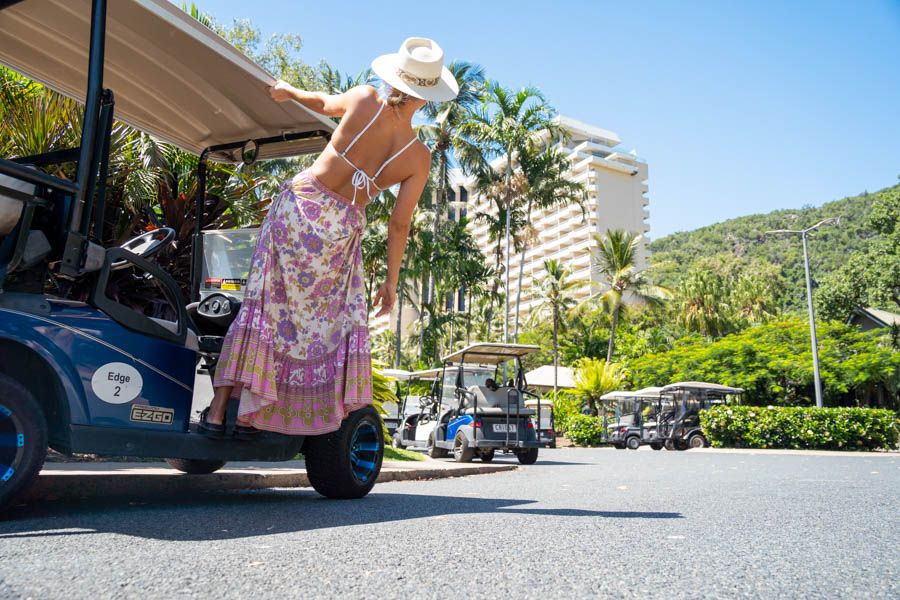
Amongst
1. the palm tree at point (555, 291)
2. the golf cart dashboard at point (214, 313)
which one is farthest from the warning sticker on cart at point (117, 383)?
the palm tree at point (555, 291)

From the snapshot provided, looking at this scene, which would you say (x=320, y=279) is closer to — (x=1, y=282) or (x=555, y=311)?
(x=1, y=282)

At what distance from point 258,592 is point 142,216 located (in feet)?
27.2

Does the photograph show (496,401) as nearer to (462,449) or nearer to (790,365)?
(462,449)

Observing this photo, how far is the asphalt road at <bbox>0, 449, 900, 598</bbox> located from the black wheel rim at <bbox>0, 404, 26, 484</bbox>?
0.86ft

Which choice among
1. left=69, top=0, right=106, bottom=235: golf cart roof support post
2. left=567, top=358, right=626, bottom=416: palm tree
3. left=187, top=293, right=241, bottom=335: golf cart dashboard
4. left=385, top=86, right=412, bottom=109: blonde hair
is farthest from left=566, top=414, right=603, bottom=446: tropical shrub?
left=69, top=0, right=106, bottom=235: golf cart roof support post

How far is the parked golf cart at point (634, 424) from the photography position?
2470 cm

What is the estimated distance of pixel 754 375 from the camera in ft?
109

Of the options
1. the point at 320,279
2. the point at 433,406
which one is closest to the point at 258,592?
the point at 320,279

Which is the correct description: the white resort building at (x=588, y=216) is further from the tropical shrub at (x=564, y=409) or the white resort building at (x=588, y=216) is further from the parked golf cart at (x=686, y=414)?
the parked golf cart at (x=686, y=414)

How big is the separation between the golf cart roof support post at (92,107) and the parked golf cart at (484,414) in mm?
9554

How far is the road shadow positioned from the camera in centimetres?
321

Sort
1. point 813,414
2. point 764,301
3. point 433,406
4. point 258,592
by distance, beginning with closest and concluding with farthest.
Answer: point 258,592 < point 433,406 < point 813,414 < point 764,301

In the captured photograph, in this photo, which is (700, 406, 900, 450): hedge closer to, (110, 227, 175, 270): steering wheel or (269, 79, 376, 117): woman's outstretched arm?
(269, 79, 376, 117): woman's outstretched arm

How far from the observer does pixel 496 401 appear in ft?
44.9
